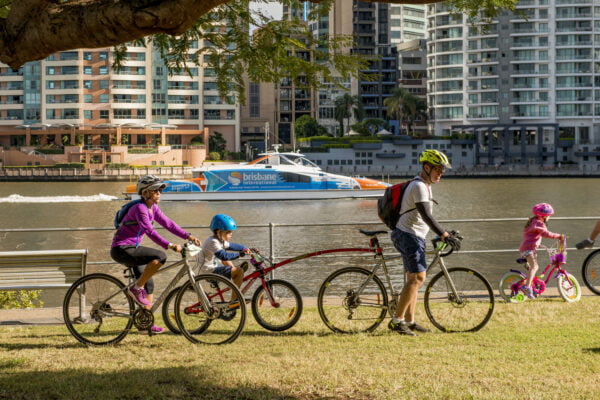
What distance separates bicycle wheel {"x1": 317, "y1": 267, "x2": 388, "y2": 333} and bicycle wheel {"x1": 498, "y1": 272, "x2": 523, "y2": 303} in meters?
2.83

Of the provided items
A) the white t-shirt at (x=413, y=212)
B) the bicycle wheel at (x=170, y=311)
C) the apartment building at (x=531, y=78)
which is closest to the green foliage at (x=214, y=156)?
the apartment building at (x=531, y=78)

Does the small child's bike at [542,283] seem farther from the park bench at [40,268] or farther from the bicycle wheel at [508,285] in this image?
the park bench at [40,268]

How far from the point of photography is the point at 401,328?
8.25m

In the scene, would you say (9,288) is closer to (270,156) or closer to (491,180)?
(270,156)

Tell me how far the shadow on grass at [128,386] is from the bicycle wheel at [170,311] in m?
1.34

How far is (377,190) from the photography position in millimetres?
67438

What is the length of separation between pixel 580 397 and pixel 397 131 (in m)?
135

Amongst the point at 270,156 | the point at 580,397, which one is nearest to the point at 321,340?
the point at 580,397

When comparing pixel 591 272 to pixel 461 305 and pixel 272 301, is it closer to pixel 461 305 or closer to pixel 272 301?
pixel 461 305

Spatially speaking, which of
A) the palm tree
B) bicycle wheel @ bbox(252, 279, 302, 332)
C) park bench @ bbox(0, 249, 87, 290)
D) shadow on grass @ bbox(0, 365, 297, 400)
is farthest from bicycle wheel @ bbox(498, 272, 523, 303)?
the palm tree

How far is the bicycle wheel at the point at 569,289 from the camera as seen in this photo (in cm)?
1042

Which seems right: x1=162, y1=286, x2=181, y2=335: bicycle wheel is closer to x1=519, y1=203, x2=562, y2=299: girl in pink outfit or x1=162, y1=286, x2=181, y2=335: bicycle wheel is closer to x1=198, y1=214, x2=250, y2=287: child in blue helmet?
x1=198, y1=214, x2=250, y2=287: child in blue helmet

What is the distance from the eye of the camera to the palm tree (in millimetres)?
137250

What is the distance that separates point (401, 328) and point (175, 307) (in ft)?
7.41
